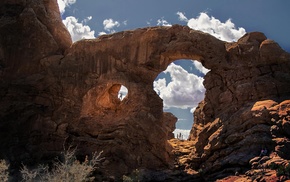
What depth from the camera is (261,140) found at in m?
23.1

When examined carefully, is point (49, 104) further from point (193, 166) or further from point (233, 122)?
point (233, 122)

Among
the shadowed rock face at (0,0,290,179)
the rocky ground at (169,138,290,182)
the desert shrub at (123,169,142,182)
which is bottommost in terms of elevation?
the desert shrub at (123,169,142,182)

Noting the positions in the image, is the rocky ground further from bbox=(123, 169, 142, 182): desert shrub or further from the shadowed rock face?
bbox=(123, 169, 142, 182): desert shrub

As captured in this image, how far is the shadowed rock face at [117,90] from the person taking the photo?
86.0 feet

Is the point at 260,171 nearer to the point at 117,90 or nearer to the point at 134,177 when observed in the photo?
the point at 134,177

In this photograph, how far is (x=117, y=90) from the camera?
3228 cm

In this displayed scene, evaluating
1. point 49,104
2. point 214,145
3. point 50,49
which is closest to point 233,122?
point 214,145

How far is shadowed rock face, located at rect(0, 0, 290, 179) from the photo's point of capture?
26.2 meters

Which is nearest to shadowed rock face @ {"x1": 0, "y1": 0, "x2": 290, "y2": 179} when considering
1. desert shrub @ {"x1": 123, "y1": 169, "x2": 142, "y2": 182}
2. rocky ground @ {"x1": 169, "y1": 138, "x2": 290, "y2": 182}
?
rocky ground @ {"x1": 169, "y1": 138, "x2": 290, "y2": 182}

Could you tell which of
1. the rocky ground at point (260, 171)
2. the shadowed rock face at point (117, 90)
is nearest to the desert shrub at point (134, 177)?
the shadowed rock face at point (117, 90)

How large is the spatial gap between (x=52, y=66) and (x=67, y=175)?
16.3 meters

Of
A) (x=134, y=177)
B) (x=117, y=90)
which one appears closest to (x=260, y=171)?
(x=134, y=177)

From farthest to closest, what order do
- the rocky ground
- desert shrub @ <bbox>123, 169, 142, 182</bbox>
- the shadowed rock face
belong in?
the shadowed rock face
desert shrub @ <bbox>123, 169, 142, 182</bbox>
the rocky ground

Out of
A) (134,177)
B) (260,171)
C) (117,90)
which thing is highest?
(117,90)
